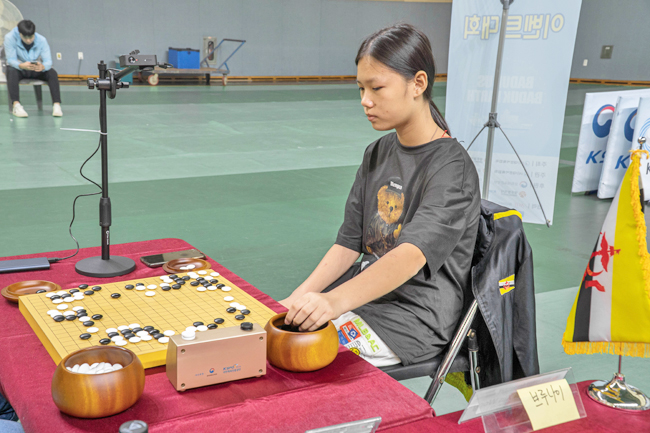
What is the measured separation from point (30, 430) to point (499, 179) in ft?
12.8

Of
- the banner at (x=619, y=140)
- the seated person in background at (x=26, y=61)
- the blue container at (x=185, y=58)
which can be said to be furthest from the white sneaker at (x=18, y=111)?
the banner at (x=619, y=140)

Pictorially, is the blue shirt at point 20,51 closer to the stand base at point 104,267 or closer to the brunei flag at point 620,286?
the stand base at point 104,267

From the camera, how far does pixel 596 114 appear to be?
16.0 ft

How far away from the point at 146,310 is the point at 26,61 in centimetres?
761

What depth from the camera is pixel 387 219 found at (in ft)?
4.70

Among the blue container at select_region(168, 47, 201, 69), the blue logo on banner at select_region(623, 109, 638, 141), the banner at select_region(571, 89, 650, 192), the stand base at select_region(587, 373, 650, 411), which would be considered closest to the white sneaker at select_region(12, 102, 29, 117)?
the blue container at select_region(168, 47, 201, 69)

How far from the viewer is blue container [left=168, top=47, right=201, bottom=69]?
1270 centimetres

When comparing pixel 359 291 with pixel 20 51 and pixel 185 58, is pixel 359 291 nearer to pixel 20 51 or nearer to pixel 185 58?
Answer: pixel 20 51

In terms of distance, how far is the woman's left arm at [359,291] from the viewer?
0.98m

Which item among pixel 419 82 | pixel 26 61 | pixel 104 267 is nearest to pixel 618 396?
pixel 419 82

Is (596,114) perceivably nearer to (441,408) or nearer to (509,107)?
(509,107)

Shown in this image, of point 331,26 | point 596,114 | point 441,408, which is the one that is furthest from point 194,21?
point 441,408

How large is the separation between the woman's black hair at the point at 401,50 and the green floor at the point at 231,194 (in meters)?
1.13

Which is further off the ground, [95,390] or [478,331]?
[95,390]
